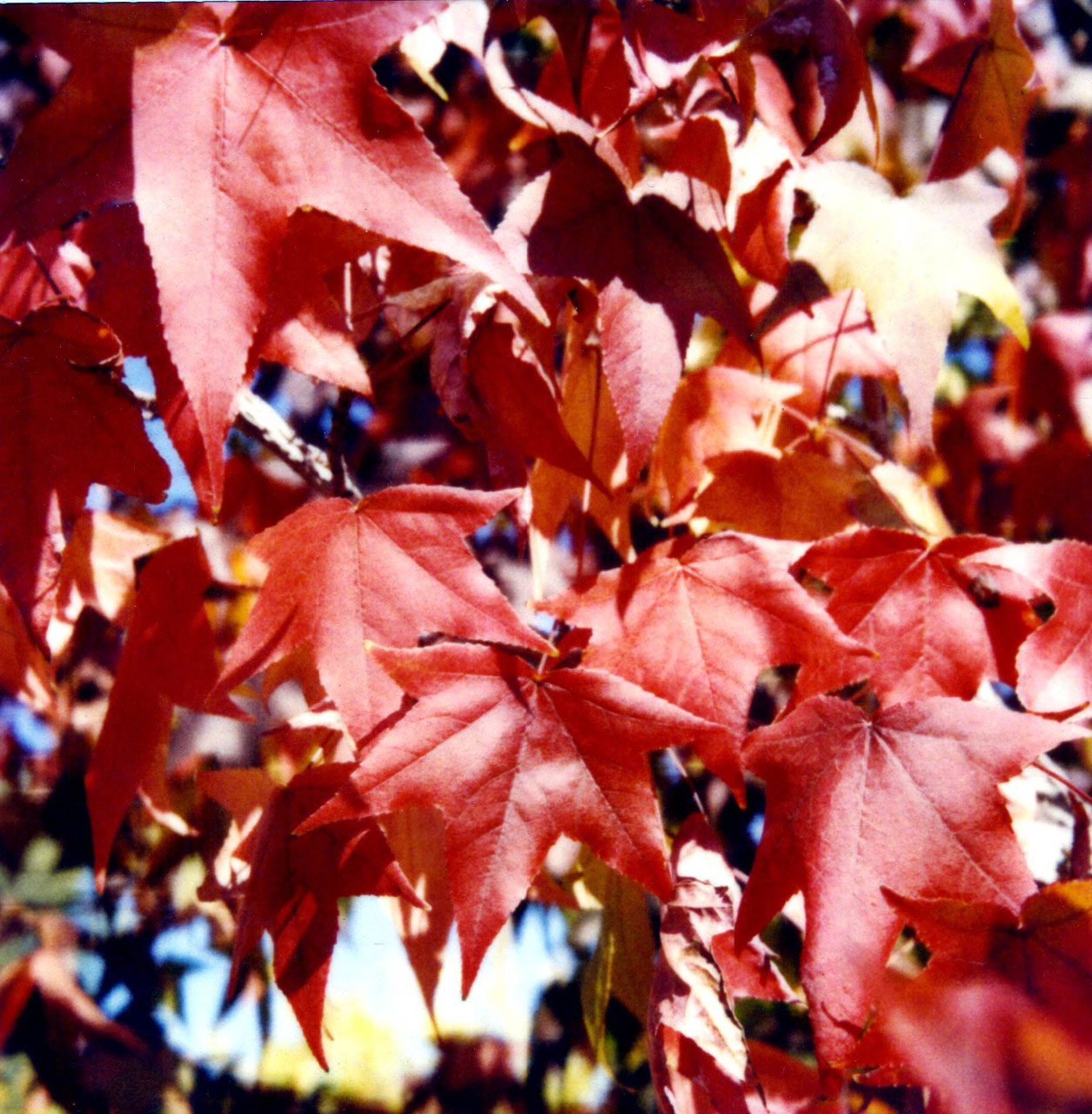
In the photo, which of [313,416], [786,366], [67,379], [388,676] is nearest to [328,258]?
[67,379]

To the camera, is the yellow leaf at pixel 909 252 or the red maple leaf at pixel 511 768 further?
the yellow leaf at pixel 909 252

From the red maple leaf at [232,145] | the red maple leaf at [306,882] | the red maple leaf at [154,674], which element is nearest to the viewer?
the red maple leaf at [232,145]

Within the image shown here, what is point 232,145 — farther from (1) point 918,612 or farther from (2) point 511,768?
(1) point 918,612

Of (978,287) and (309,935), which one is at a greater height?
(978,287)

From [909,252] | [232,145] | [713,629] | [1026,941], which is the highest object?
[232,145]

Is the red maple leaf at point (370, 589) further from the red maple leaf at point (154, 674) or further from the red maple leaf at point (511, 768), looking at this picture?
the red maple leaf at point (154, 674)

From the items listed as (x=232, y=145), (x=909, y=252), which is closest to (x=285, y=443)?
(x=232, y=145)

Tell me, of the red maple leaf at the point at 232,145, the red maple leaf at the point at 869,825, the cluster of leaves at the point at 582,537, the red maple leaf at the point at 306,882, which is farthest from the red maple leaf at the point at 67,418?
the red maple leaf at the point at 869,825

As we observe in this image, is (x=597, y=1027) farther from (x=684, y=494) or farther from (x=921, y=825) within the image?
(x=684, y=494)
